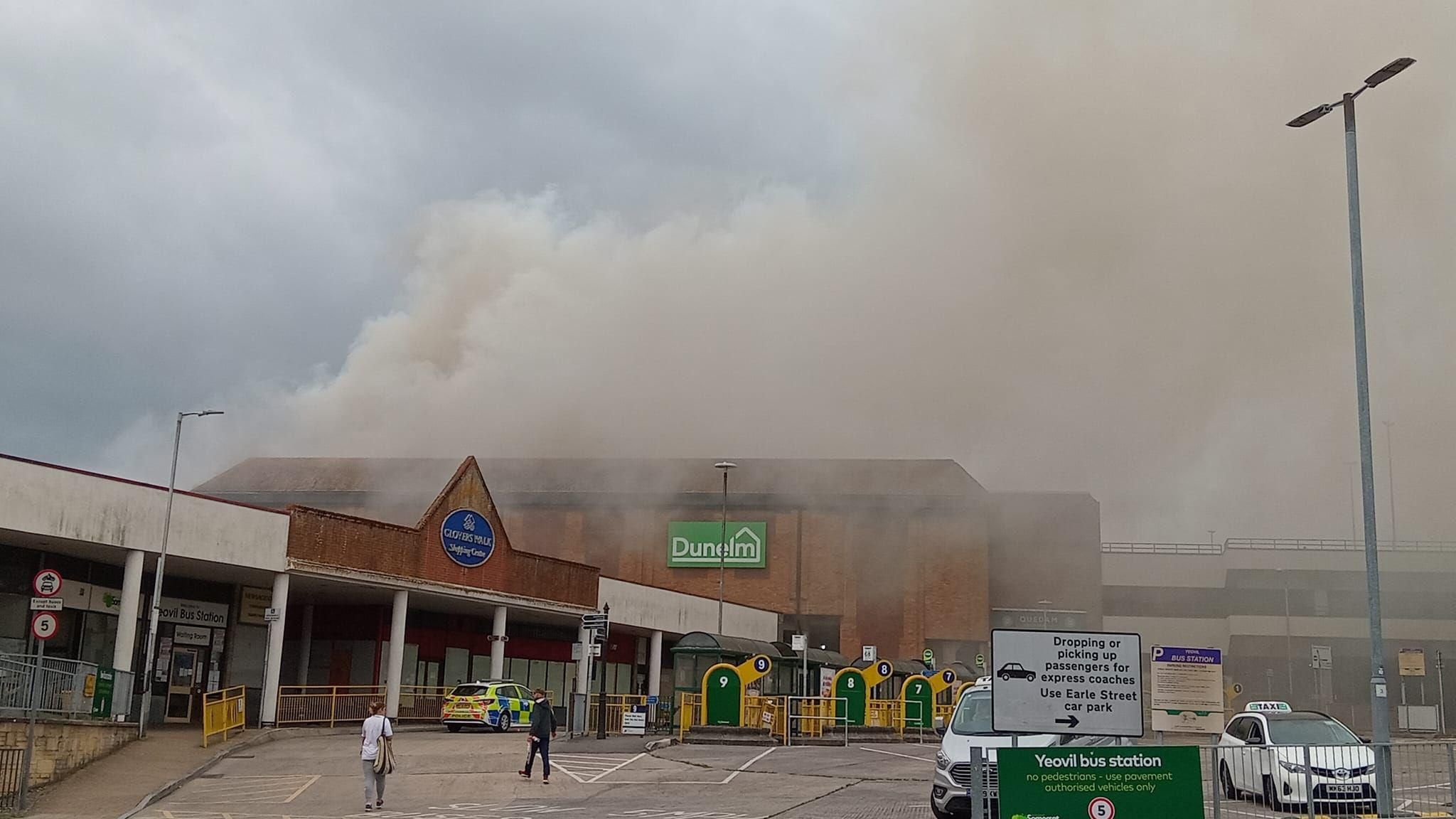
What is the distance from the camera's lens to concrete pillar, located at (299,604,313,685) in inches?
1382

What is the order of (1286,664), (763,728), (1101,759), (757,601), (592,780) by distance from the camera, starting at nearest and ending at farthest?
1. (1101,759)
2. (592,780)
3. (763,728)
4. (757,601)
5. (1286,664)

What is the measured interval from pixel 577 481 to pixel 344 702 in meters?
31.9

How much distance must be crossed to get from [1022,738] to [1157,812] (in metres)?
Answer: 4.66

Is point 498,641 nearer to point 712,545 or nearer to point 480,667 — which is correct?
point 480,667

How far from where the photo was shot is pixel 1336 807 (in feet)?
41.7

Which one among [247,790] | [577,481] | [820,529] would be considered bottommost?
[247,790]

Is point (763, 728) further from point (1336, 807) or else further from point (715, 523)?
point (715, 523)

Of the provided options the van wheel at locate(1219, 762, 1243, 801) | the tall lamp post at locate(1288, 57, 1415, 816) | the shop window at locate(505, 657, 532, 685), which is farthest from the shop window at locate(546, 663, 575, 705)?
the van wheel at locate(1219, 762, 1243, 801)

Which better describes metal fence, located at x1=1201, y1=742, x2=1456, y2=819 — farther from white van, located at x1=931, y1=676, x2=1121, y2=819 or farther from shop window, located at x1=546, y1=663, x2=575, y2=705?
shop window, located at x1=546, y1=663, x2=575, y2=705

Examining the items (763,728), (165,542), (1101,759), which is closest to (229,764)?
(165,542)

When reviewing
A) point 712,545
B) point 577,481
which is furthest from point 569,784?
point 577,481

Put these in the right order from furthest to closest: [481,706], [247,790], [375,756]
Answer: [481,706] → [247,790] → [375,756]

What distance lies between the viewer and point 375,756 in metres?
17.2

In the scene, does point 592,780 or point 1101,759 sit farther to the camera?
point 592,780
